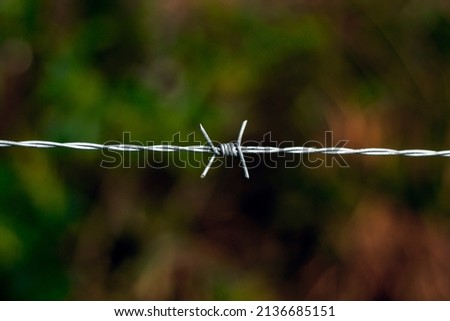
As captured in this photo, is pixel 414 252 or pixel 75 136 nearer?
pixel 75 136

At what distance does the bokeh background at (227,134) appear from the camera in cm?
180

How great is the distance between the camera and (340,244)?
1.85 meters

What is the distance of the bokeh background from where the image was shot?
1799 millimetres

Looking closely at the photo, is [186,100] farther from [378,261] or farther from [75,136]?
[378,261]

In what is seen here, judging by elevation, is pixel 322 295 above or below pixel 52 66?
below

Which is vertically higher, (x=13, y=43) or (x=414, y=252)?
(x=13, y=43)

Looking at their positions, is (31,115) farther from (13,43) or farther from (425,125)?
(425,125)

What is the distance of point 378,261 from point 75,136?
0.70 metres

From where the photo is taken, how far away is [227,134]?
1815mm

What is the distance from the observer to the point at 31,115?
71.2 inches
